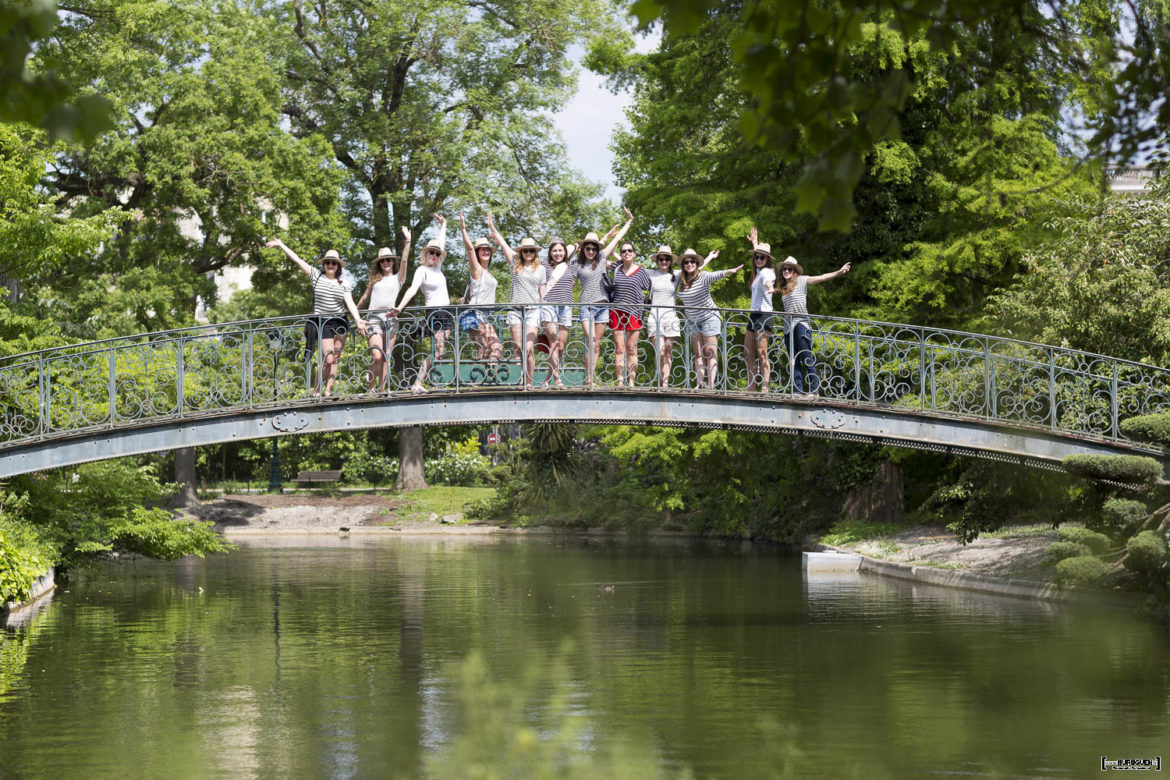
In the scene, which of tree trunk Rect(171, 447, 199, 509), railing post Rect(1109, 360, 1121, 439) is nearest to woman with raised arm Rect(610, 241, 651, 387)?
railing post Rect(1109, 360, 1121, 439)

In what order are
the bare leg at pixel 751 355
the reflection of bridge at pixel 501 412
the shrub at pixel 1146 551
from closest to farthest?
the shrub at pixel 1146 551 → the reflection of bridge at pixel 501 412 → the bare leg at pixel 751 355

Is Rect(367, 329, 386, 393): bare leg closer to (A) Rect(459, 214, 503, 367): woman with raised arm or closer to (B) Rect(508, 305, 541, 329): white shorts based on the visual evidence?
(A) Rect(459, 214, 503, 367): woman with raised arm

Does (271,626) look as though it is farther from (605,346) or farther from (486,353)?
(605,346)

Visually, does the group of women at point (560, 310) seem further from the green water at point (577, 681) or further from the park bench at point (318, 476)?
the park bench at point (318, 476)

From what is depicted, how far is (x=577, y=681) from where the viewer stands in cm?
1252

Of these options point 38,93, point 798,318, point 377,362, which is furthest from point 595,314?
point 38,93

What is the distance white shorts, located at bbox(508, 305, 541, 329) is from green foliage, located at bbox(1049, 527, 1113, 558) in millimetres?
6430

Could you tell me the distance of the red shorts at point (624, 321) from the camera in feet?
54.5

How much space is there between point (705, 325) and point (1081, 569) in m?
4.94

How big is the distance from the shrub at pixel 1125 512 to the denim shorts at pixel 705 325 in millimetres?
4736

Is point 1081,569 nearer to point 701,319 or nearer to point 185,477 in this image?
point 701,319

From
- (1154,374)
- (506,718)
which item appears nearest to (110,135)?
(1154,374)

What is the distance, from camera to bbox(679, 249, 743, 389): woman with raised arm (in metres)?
16.6

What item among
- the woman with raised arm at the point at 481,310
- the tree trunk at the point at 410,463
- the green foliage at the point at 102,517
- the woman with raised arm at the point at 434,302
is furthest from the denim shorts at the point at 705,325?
the tree trunk at the point at 410,463
